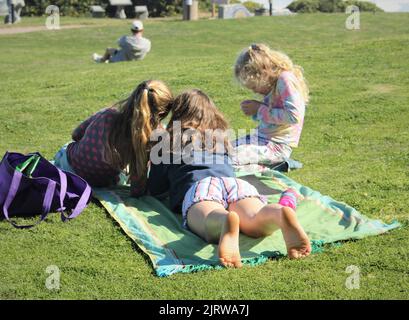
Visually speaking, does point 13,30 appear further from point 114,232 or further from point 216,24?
point 114,232

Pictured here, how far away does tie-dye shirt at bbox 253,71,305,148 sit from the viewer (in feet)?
18.9

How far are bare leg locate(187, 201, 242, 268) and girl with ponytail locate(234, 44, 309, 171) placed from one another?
4.61 ft

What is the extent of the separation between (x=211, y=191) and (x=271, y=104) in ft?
5.78

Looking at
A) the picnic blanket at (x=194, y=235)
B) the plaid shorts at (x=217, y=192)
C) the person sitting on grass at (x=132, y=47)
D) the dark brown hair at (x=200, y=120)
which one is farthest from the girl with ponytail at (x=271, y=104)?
the person sitting on grass at (x=132, y=47)

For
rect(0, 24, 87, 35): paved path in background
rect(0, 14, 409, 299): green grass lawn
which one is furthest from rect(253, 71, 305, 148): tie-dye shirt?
rect(0, 24, 87, 35): paved path in background

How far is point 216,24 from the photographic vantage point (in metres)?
22.4

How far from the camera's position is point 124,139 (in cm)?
514

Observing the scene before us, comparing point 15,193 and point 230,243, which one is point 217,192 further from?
point 15,193

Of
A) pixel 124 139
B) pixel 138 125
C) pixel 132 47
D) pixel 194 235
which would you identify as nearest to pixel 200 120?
pixel 138 125

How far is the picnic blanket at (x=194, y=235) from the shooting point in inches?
161

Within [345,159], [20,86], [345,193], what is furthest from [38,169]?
[20,86]

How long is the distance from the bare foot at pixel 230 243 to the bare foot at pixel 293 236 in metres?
0.28

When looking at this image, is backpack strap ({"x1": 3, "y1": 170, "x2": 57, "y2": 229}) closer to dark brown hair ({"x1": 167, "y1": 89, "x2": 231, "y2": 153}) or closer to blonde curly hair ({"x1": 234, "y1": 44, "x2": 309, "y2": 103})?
dark brown hair ({"x1": 167, "y1": 89, "x2": 231, "y2": 153})
